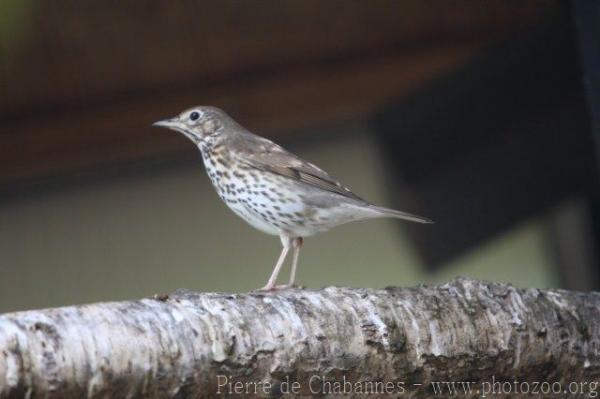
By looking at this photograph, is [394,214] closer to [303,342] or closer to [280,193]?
[280,193]

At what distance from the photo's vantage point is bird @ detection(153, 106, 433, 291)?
171 inches

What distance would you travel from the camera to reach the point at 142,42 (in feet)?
18.4

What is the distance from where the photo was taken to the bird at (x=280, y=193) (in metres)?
4.35

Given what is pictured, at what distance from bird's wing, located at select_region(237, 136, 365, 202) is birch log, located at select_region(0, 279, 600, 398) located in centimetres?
113

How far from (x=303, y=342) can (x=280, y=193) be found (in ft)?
5.16

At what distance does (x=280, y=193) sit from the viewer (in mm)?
4387

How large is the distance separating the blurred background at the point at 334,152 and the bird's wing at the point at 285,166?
1281 mm

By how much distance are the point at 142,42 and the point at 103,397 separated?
3.40 m

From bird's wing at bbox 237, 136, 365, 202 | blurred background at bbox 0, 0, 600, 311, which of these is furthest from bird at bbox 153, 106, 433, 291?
blurred background at bbox 0, 0, 600, 311

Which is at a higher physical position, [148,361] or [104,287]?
[104,287]

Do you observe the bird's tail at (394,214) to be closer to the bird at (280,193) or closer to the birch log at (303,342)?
the bird at (280,193)

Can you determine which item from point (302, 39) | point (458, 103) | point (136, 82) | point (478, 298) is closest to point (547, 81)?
point (458, 103)

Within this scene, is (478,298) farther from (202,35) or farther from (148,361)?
(202,35)

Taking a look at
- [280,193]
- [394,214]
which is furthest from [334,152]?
[394,214]
